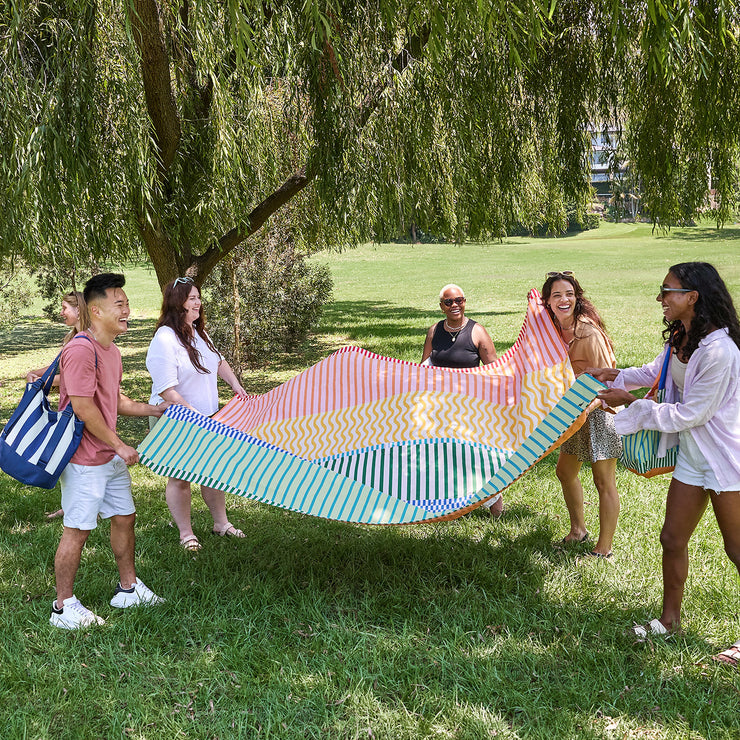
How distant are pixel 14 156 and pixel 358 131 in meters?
2.71

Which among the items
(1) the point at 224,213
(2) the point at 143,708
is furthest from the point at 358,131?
(2) the point at 143,708

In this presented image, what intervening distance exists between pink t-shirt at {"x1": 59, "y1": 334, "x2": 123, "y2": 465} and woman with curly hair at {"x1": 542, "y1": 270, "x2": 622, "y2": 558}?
8.39 ft

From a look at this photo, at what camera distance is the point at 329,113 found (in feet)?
20.2

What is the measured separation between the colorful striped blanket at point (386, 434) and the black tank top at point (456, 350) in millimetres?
352

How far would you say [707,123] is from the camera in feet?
17.8

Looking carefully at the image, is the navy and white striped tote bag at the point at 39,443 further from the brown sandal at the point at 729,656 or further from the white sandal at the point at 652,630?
the brown sandal at the point at 729,656

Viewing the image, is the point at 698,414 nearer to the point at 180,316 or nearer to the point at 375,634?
the point at 375,634

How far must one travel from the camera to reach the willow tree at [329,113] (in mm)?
5301

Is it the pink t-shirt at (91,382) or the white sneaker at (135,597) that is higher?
the pink t-shirt at (91,382)

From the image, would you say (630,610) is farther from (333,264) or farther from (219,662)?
(333,264)

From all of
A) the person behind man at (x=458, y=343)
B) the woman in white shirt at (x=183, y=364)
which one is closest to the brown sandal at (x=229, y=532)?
the woman in white shirt at (x=183, y=364)

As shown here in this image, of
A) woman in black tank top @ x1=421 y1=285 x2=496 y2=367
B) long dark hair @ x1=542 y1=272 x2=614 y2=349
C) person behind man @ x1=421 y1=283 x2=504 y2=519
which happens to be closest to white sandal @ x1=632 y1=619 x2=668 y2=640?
long dark hair @ x1=542 y1=272 x2=614 y2=349

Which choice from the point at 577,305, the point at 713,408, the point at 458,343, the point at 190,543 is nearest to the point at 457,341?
the point at 458,343

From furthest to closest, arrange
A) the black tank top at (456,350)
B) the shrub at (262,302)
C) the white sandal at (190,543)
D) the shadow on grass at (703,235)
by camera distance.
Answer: the shadow on grass at (703,235), the shrub at (262,302), the black tank top at (456,350), the white sandal at (190,543)
